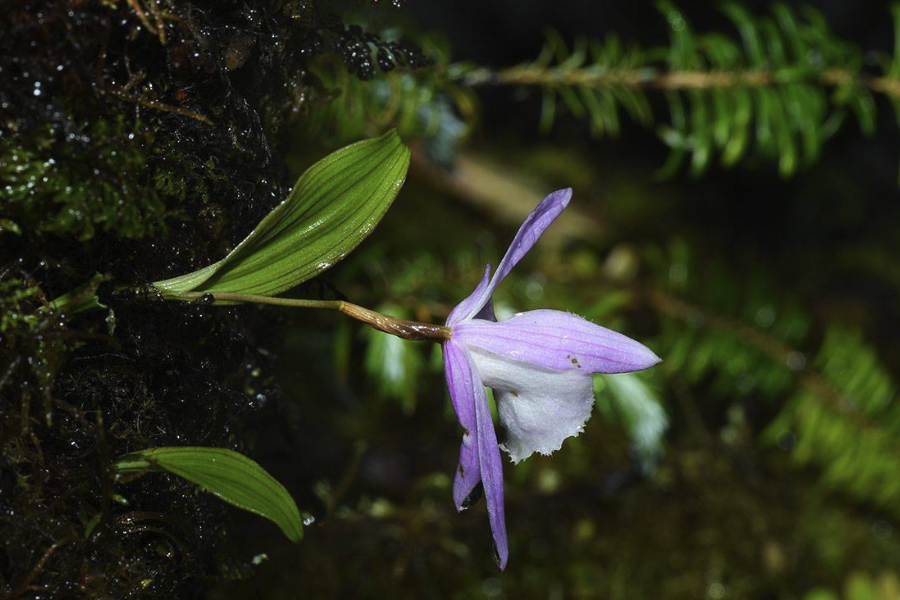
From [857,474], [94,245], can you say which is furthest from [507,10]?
[94,245]

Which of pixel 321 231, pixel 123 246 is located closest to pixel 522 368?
pixel 321 231

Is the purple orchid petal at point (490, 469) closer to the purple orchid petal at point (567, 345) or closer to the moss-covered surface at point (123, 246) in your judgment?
the purple orchid petal at point (567, 345)

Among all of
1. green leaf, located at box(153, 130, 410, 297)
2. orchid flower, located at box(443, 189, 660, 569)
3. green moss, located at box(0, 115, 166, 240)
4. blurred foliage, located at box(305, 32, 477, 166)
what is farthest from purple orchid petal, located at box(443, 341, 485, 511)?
blurred foliage, located at box(305, 32, 477, 166)

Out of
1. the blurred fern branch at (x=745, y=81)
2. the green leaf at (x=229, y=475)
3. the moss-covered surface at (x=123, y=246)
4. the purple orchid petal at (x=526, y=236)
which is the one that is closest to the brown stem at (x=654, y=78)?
the blurred fern branch at (x=745, y=81)

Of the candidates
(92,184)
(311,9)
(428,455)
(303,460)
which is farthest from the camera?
(428,455)

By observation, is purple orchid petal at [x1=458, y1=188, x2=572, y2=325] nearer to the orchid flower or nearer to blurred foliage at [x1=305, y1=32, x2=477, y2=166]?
the orchid flower

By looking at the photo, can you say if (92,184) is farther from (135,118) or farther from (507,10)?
(507,10)
